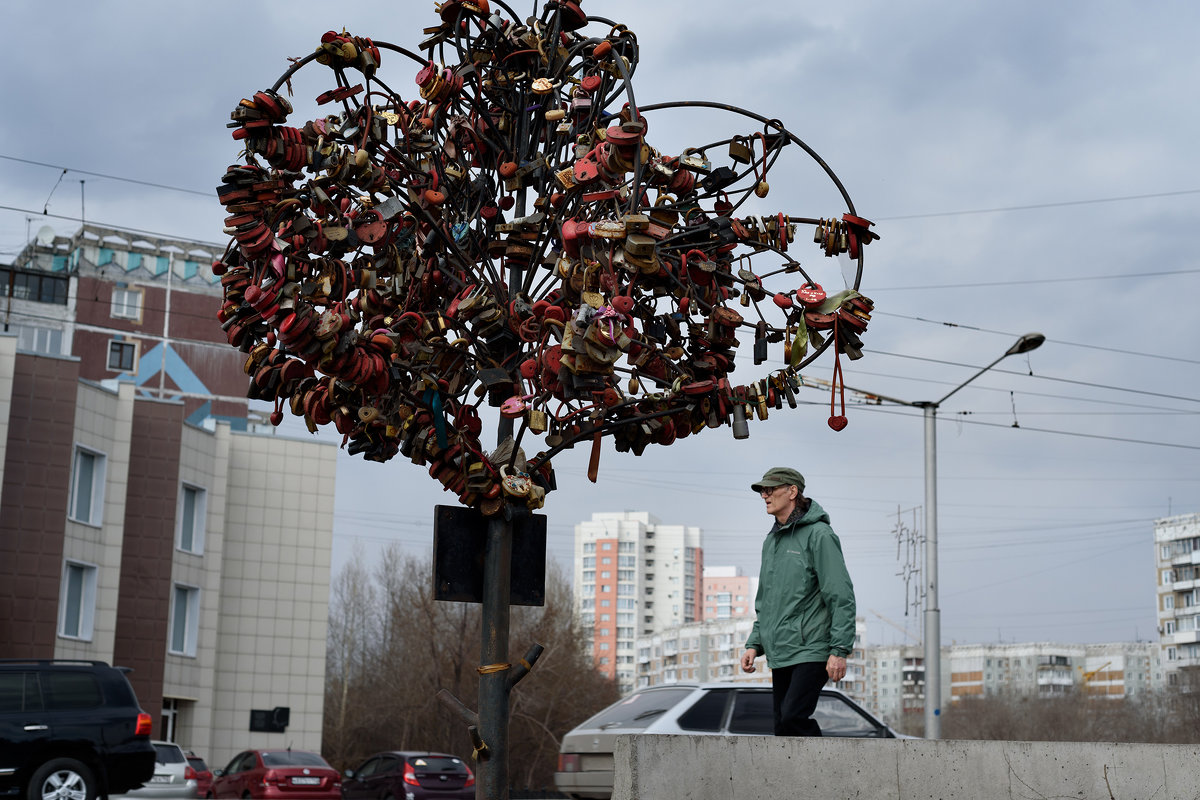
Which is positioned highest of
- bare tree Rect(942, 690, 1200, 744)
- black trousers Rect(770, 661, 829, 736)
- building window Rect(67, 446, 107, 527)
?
building window Rect(67, 446, 107, 527)

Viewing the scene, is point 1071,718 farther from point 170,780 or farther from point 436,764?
point 170,780

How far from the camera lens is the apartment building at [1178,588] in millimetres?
119375

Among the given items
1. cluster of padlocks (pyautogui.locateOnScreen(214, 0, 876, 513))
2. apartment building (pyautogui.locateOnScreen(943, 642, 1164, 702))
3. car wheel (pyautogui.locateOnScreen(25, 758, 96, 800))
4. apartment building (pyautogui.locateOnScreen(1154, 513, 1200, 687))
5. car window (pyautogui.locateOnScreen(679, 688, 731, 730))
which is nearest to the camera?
cluster of padlocks (pyautogui.locateOnScreen(214, 0, 876, 513))

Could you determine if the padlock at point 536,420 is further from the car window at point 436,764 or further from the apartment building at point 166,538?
the apartment building at point 166,538

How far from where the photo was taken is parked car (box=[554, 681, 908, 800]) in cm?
1160

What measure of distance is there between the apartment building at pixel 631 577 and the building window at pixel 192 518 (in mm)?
137700

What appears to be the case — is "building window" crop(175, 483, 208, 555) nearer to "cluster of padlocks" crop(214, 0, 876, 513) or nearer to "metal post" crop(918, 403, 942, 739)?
"metal post" crop(918, 403, 942, 739)

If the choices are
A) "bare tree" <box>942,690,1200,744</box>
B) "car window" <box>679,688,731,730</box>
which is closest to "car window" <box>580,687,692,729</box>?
"car window" <box>679,688,731,730</box>

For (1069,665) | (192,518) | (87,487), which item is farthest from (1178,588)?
(87,487)

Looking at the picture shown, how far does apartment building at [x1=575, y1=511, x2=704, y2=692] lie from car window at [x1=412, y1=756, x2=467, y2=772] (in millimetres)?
150895

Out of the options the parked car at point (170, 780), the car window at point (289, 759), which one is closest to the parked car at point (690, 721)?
the parked car at point (170, 780)

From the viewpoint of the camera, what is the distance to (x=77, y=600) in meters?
33.6

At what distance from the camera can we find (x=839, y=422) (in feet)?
19.1

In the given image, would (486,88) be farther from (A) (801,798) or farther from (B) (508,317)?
(A) (801,798)
